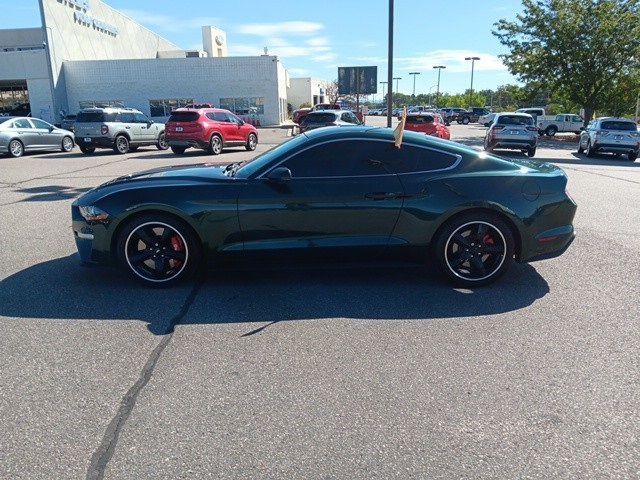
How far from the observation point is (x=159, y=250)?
468 centimetres

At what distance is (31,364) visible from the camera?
3.34 m

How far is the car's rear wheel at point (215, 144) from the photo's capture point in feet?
60.3

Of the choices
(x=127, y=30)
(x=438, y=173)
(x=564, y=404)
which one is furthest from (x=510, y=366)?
(x=127, y=30)

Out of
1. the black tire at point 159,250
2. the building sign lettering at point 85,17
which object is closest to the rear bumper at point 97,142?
the black tire at point 159,250

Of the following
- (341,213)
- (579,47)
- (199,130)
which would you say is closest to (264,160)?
(341,213)

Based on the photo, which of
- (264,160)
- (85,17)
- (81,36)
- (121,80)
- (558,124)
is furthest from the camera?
(85,17)

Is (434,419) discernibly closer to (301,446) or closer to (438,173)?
(301,446)

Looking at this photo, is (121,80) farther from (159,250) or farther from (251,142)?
(159,250)

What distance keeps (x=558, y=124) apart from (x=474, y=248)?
35790 millimetres

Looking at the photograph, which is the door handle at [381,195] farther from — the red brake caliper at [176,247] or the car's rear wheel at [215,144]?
the car's rear wheel at [215,144]

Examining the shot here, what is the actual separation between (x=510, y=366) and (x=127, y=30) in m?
59.0

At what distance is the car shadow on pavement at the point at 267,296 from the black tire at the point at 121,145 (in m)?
14.8

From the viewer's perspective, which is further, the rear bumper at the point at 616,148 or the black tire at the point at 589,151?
the black tire at the point at 589,151

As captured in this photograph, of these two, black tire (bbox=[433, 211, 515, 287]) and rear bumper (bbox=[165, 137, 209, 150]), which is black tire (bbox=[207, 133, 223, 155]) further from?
black tire (bbox=[433, 211, 515, 287])
